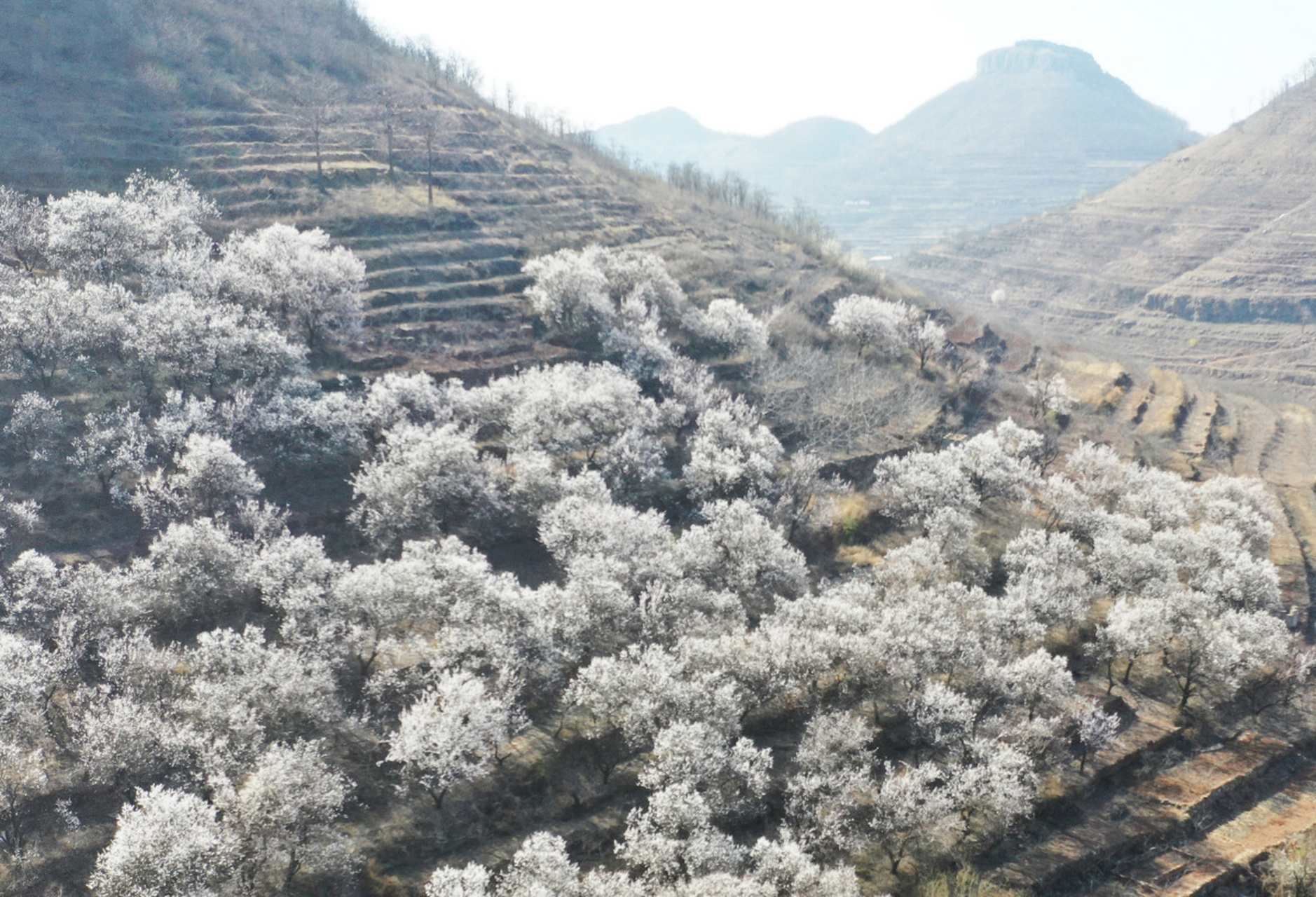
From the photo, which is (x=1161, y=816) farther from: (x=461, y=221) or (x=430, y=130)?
(x=430, y=130)

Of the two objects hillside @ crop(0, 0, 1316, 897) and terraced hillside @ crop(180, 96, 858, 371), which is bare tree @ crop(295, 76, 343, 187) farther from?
hillside @ crop(0, 0, 1316, 897)

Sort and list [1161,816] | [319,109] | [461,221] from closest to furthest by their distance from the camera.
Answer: [1161,816] → [461,221] → [319,109]

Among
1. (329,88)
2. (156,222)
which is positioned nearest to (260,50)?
(329,88)

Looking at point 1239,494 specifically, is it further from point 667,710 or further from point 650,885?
point 650,885

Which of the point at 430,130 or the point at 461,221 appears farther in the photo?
the point at 430,130

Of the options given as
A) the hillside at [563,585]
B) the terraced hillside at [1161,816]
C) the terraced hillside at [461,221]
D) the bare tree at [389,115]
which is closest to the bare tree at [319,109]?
the terraced hillside at [461,221]

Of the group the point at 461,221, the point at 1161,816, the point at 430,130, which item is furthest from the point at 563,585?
the point at 430,130

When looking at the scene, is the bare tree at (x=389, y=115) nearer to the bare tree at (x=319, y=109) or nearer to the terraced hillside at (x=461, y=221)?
the terraced hillside at (x=461, y=221)

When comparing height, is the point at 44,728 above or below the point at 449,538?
below
